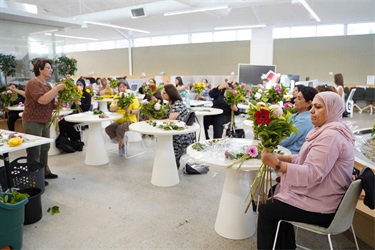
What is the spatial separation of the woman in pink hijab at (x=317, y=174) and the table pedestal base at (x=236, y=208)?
494 millimetres

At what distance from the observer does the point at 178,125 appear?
3.50 m

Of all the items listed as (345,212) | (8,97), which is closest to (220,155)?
(345,212)

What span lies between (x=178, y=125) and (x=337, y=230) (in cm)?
213

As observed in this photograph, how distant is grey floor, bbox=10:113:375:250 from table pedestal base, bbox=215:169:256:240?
0.23 ft

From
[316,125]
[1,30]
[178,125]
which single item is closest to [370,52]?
[178,125]

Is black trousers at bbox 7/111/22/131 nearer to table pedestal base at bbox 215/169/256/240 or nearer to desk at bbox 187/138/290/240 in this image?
desk at bbox 187/138/290/240

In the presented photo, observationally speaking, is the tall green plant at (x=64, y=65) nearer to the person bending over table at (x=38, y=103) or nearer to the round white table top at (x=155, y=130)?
the person bending over table at (x=38, y=103)

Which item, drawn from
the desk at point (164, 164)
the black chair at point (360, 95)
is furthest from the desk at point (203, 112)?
the black chair at point (360, 95)

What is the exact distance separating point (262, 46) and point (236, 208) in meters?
10.9

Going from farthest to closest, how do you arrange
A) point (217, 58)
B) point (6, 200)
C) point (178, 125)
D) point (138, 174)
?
point (217, 58) < point (138, 174) < point (178, 125) < point (6, 200)

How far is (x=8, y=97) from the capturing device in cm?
558

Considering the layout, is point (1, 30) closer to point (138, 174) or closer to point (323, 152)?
point (138, 174)

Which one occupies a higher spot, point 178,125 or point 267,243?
point 178,125

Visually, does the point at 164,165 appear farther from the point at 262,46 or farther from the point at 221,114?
the point at 262,46
